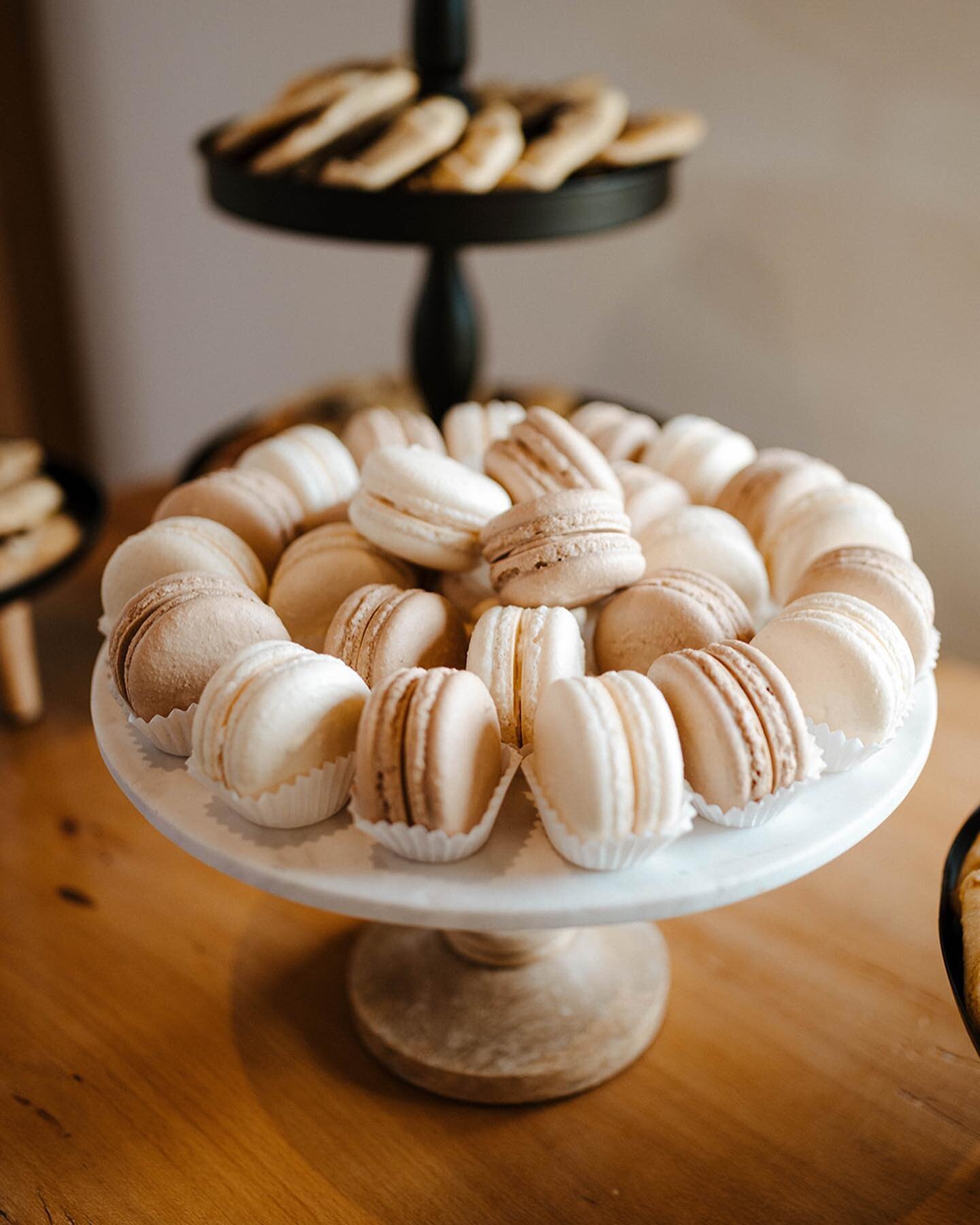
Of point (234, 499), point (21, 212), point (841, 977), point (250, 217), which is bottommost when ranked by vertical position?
point (841, 977)

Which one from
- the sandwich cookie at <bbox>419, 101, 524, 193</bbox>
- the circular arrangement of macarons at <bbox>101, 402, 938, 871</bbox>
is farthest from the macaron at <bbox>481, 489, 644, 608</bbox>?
the sandwich cookie at <bbox>419, 101, 524, 193</bbox>

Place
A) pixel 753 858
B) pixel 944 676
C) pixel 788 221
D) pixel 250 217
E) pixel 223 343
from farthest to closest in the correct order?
pixel 223 343, pixel 788 221, pixel 944 676, pixel 250 217, pixel 753 858

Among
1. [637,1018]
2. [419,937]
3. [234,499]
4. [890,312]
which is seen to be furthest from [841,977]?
[890,312]

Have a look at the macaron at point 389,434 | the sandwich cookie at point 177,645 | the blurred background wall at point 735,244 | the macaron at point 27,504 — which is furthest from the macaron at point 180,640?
the blurred background wall at point 735,244

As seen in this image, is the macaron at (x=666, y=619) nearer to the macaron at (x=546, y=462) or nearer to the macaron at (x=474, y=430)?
the macaron at (x=546, y=462)

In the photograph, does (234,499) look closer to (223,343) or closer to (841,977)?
(841,977)
